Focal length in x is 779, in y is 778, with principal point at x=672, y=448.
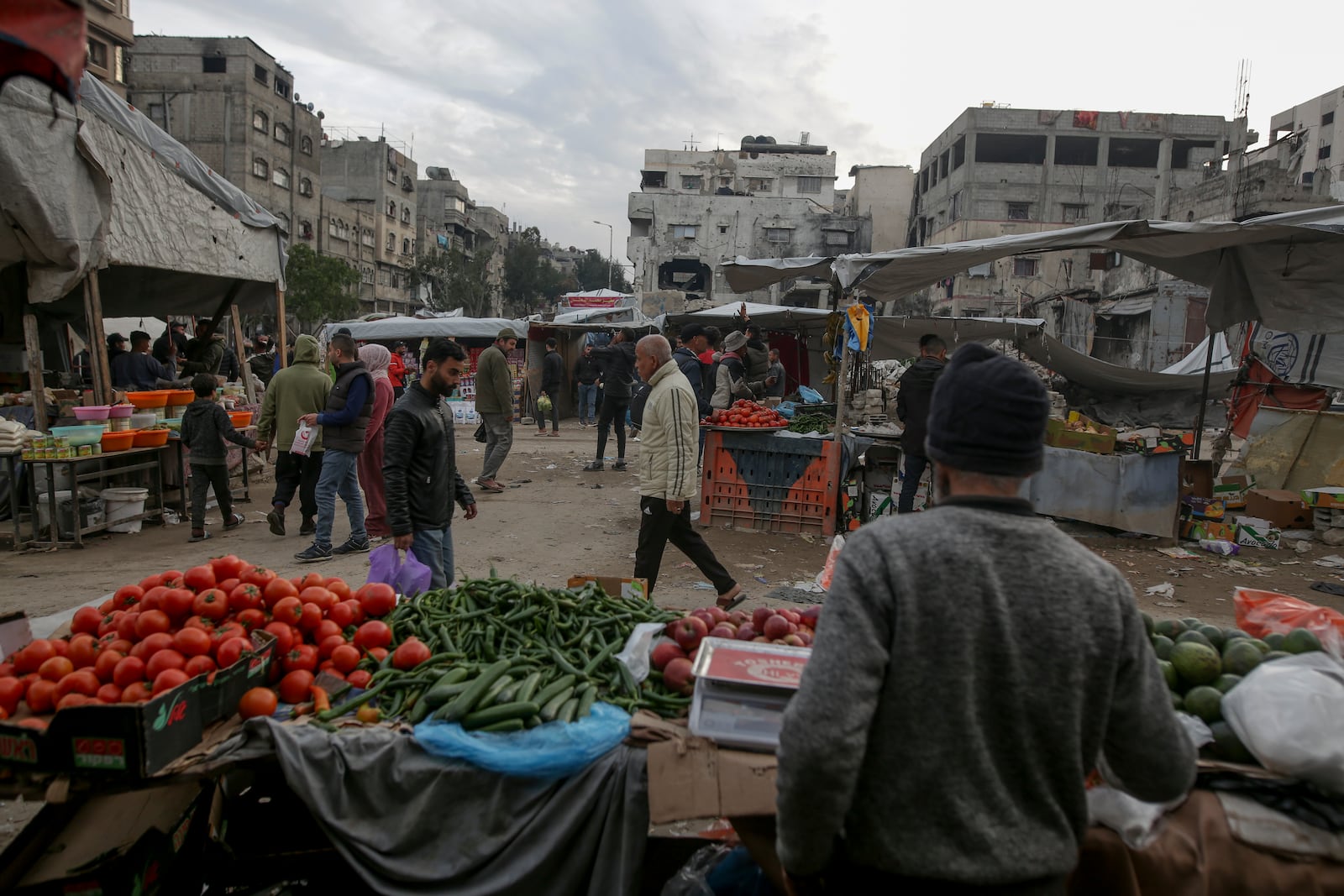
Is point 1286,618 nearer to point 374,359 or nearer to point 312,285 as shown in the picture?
point 374,359

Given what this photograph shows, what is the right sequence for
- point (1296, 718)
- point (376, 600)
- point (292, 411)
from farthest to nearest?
point (292, 411) → point (376, 600) → point (1296, 718)

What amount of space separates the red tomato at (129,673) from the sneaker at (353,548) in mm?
4985

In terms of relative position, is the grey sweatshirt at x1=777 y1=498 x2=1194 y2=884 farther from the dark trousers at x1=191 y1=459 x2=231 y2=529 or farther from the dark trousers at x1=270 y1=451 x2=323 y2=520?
the dark trousers at x1=191 y1=459 x2=231 y2=529

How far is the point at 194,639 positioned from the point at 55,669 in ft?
1.60

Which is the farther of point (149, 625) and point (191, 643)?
point (149, 625)

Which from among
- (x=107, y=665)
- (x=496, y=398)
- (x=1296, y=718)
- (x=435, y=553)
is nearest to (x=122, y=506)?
(x=496, y=398)

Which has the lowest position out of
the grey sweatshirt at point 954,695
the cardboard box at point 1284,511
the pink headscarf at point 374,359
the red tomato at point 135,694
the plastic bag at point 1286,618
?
the cardboard box at point 1284,511

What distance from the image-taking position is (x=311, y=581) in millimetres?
3750

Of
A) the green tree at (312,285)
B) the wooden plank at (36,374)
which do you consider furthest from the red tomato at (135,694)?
the green tree at (312,285)

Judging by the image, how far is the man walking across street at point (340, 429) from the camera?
7293mm

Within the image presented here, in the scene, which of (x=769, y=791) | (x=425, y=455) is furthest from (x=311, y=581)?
(x=769, y=791)

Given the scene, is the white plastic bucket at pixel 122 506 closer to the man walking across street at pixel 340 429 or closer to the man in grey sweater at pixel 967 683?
the man walking across street at pixel 340 429

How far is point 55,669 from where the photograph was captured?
301 centimetres

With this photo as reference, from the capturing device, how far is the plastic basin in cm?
809
